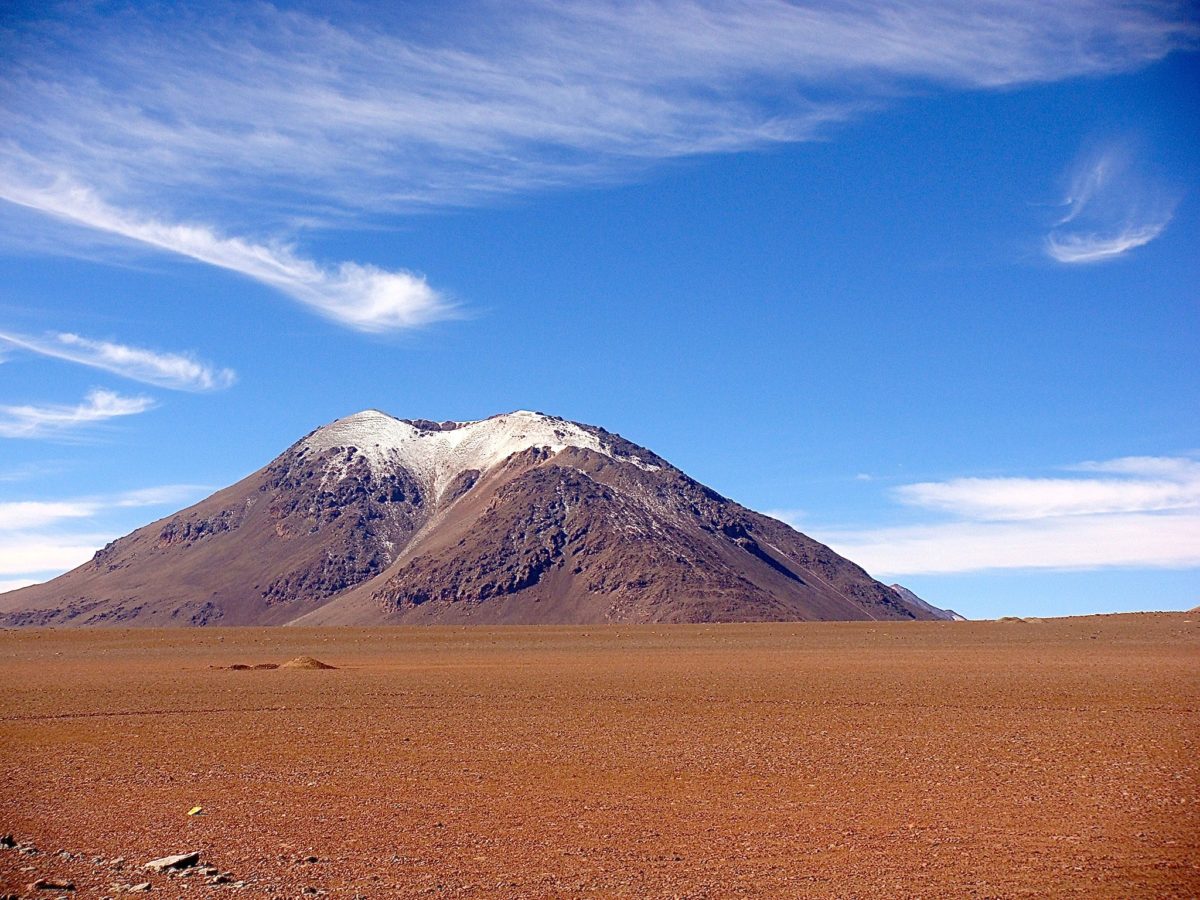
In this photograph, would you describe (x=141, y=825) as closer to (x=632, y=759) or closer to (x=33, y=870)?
(x=33, y=870)

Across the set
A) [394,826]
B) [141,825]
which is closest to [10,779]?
[141,825]

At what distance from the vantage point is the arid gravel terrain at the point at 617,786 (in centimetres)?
1439

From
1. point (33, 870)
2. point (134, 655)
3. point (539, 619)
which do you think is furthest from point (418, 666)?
point (539, 619)

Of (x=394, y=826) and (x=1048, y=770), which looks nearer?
(x=394, y=826)

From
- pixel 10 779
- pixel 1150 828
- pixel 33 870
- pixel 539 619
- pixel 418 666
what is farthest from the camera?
pixel 539 619

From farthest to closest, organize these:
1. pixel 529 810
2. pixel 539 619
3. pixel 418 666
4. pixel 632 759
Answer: pixel 539 619, pixel 418 666, pixel 632 759, pixel 529 810

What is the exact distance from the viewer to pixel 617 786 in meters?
20.0

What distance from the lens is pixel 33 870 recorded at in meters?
14.5

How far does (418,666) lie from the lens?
54.4 metres

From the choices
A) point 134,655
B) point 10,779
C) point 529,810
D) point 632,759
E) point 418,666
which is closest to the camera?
point 529,810

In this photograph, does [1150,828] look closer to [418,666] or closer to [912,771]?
[912,771]

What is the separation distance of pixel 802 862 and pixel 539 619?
554 feet

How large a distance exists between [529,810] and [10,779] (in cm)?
1040

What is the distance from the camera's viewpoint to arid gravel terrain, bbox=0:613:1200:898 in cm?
1439
